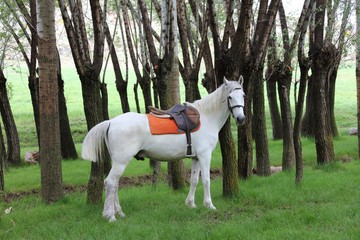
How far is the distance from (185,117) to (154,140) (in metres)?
0.80

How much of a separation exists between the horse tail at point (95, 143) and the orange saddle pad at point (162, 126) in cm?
83

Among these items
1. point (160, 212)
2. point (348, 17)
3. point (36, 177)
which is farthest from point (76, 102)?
point (160, 212)

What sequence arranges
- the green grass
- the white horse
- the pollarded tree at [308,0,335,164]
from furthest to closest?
the pollarded tree at [308,0,335,164]
the white horse
the green grass

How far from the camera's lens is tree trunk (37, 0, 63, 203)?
30.4ft

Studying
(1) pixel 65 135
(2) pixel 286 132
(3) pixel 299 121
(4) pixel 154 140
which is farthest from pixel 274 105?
(4) pixel 154 140

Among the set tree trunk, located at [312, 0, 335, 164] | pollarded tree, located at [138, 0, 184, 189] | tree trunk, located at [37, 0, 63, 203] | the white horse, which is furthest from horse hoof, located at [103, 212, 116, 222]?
tree trunk, located at [312, 0, 335, 164]

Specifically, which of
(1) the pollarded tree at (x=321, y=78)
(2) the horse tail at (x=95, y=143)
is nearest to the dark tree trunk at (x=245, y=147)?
(1) the pollarded tree at (x=321, y=78)

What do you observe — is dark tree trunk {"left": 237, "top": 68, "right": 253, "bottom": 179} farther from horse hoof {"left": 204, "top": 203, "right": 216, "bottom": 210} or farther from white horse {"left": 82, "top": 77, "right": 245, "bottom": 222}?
horse hoof {"left": 204, "top": 203, "right": 216, "bottom": 210}

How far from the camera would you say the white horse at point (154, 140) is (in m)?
7.80

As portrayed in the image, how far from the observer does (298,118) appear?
10469 mm

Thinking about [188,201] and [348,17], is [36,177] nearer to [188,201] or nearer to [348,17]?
[188,201]

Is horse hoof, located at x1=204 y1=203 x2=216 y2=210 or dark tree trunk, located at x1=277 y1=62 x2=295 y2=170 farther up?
dark tree trunk, located at x1=277 y1=62 x2=295 y2=170

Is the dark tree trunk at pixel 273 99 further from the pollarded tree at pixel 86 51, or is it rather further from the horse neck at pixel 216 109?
the pollarded tree at pixel 86 51

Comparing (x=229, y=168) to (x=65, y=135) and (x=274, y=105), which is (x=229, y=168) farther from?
(x=274, y=105)
